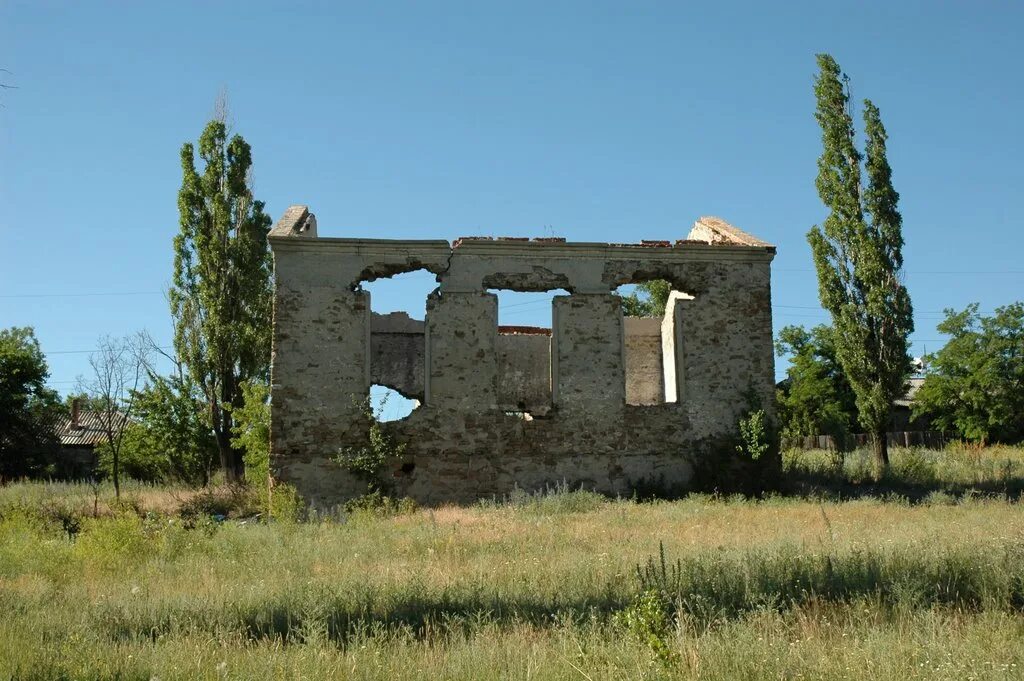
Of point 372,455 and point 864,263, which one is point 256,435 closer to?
point 372,455

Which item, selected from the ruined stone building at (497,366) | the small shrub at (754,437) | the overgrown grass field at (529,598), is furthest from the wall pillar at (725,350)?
the overgrown grass field at (529,598)

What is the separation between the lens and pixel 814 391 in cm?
3775

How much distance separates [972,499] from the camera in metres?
16.5

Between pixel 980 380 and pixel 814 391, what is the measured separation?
6193mm

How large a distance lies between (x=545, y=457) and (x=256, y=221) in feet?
38.9

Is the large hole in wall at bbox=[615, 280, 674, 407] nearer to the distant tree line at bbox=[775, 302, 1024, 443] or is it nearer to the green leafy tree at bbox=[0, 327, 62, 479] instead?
the distant tree line at bbox=[775, 302, 1024, 443]

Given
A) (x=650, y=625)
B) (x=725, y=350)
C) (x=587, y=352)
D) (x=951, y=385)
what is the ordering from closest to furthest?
(x=650, y=625) → (x=587, y=352) → (x=725, y=350) → (x=951, y=385)

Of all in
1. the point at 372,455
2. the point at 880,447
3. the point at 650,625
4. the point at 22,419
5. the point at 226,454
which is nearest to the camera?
the point at 650,625

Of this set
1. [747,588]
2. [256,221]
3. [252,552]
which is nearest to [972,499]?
[747,588]

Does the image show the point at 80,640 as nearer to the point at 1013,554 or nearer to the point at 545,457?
the point at 1013,554

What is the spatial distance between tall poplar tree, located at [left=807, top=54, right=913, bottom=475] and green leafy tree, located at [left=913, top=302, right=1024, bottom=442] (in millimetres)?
13963

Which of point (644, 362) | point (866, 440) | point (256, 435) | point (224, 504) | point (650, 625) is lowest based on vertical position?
point (224, 504)

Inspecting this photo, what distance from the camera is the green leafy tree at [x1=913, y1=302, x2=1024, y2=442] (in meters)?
34.2

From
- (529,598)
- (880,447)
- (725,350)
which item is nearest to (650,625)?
(529,598)
